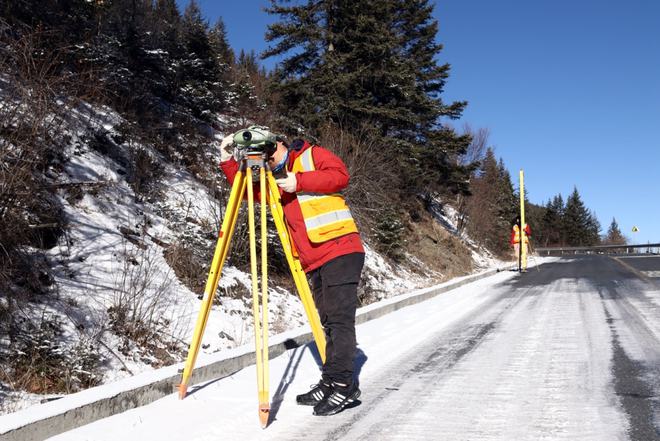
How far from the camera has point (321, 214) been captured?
364cm

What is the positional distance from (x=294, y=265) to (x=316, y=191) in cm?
64

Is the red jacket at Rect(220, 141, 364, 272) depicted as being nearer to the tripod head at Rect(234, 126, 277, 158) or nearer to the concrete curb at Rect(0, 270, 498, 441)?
the tripod head at Rect(234, 126, 277, 158)

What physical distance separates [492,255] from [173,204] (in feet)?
96.8

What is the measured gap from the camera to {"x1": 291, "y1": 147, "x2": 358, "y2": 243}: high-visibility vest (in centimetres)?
364

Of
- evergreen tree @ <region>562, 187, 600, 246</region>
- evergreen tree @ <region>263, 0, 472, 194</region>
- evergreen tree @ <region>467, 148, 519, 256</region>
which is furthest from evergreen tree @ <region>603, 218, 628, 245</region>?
evergreen tree @ <region>263, 0, 472, 194</region>

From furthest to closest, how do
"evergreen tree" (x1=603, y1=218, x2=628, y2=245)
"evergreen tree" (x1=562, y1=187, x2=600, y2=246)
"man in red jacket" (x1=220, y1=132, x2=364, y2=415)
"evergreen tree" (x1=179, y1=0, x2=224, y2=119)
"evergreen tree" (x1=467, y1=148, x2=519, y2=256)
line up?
"evergreen tree" (x1=603, y1=218, x2=628, y2=245) < "evergreen tree" (x1=562, y1=187, x2=600, y2=246) < "evergreen tree" (x1=467, y1=148, x2=519, y2=256) < "evergreen tree" (x1=179, y1=0, x2=224, y2=119) < "man in red jacket" (x1=220, y1=132, x2=364, y2=415)

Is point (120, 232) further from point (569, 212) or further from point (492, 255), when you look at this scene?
point (569, 212)

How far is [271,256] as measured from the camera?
10.3 metres

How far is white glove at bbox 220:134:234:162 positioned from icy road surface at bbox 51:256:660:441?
5.72 feet

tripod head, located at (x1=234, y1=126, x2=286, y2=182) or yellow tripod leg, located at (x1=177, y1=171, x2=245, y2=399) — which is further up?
tripod head, located at (x1=234, y1=126, x2=286, y2=182)

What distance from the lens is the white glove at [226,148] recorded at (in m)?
3.70

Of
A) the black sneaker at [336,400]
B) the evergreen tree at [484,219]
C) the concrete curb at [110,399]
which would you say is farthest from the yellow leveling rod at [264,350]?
the evergreen tree at [484,219]

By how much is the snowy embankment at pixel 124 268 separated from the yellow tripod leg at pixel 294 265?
2.35m

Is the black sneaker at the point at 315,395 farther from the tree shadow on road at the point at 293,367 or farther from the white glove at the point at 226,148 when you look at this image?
the white glove at the point at 226,148
